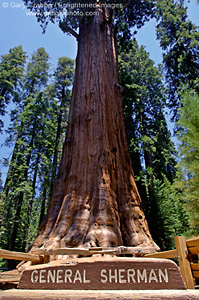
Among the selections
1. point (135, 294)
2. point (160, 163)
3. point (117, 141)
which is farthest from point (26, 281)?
point (160, 163)

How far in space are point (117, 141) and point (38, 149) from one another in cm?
1517

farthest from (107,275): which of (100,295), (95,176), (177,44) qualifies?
(177,44)

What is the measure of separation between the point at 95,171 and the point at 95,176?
0.42 ft

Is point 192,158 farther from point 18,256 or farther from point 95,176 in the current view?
point 18,256

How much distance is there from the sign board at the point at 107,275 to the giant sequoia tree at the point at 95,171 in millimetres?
1348

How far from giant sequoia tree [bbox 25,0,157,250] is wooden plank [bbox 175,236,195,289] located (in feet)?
3.92

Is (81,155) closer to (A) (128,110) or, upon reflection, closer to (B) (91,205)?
(B) (91,205)

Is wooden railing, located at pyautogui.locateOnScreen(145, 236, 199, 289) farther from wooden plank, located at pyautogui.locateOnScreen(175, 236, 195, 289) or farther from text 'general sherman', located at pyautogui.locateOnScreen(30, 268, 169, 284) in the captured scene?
text 'general sherman', located at pyautogui.locateOnScreen(30, 268, 169, 284)

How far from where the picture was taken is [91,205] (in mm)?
4020

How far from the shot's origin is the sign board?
1867 millimetres

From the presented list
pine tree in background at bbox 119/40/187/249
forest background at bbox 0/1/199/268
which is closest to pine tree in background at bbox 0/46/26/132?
forest background at bbox 0/1/199/268

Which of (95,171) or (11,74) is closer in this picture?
(95,171)

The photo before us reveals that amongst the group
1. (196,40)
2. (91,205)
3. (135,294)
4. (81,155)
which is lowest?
(135,294)

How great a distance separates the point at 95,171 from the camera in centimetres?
450
